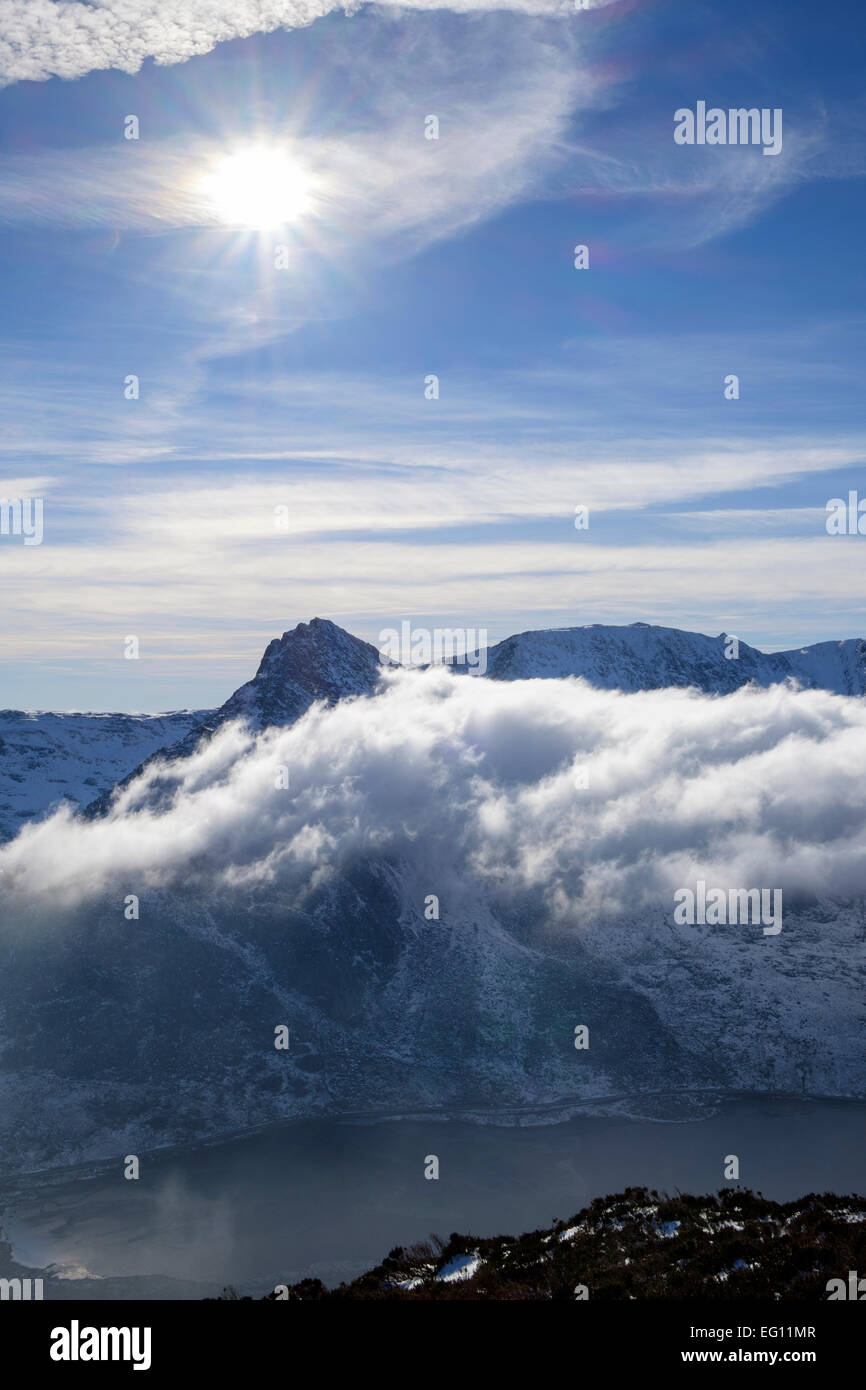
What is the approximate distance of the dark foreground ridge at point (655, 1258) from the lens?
42938mm

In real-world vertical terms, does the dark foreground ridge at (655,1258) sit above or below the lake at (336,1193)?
above

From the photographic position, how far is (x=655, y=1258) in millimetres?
48719

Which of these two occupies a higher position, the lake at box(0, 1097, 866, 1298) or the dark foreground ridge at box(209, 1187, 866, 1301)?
the dark foreground ridge at box(209, 1187, 866, 1301)

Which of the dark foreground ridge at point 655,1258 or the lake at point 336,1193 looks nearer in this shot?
the dark foreground ridge at point 655,1258

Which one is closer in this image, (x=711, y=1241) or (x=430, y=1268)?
(x=711, y=1241)

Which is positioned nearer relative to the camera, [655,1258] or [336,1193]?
[655,1258]

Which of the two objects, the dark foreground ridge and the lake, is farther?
the lake

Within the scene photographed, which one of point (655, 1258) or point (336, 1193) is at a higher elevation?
point (655, 1258)

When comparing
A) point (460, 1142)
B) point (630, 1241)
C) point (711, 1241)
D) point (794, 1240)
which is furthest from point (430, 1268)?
point (460, 1142)

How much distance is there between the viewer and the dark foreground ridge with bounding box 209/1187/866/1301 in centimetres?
4294
